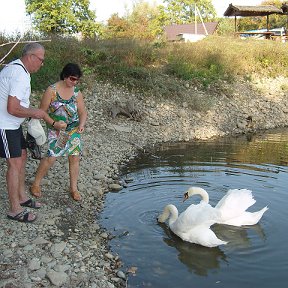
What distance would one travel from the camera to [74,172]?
652cm

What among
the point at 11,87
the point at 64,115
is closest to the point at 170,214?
the point at 64,115

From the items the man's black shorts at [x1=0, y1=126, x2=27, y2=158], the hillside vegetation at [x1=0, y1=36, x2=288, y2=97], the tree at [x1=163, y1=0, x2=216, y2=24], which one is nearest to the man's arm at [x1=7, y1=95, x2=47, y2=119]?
the man's black shorts at [x1=0, y1=126, x2=27, y2=158]

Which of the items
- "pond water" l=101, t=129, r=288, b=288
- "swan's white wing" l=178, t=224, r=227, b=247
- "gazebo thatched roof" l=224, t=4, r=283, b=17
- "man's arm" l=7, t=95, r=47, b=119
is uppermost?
"gazebo thatched roof" l=224, t=4, r=283, b=17

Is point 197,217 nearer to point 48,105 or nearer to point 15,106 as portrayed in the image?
point 48,105

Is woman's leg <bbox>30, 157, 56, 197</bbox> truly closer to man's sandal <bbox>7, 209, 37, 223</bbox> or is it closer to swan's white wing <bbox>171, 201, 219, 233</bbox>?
man's sandal <bbox>7, 209, 37, 223</bbox>

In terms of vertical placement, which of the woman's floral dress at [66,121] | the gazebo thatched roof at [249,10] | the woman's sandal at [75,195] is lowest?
the woman's sandal at [75,195]

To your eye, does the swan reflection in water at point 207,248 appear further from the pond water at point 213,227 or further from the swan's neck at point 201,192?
the swan's neck at point 201,192

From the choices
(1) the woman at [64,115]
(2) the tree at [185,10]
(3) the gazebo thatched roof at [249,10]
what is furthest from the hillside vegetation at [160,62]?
(2) the tree at [185,10]

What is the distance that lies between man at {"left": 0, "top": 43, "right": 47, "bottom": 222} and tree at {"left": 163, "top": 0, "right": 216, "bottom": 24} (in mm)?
→ 56977

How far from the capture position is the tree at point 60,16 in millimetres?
36719

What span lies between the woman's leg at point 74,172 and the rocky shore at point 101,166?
13 cm

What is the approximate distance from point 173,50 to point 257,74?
4328 millimetres

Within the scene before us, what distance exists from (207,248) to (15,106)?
126 inches

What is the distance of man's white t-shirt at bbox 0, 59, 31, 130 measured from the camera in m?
4.81
